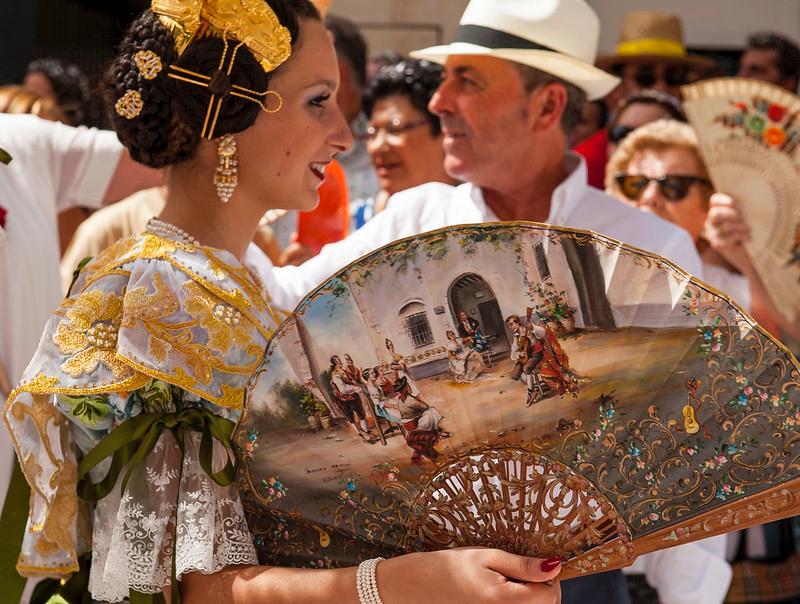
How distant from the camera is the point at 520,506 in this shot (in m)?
2.01

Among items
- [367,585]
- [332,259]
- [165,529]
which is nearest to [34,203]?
[332,259]

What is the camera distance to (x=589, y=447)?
2.00m

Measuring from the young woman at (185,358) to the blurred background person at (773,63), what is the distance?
13.8 ft

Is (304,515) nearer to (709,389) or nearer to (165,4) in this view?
(709,389)

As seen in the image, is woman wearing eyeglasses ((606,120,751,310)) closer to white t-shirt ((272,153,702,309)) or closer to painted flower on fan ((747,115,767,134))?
painted flower on fan ((747,115,767,134))

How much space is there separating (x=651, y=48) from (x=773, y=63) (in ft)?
1.95

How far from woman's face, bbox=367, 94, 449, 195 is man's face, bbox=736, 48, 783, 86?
2089 millimetres

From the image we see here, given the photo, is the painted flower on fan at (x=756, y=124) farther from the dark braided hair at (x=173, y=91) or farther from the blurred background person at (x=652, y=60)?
the dark braided hair at (x=173, y=91)

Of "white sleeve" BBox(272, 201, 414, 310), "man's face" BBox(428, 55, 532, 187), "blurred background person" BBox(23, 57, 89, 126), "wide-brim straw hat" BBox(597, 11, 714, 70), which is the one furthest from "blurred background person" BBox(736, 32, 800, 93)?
"white sleeve" BBox(272, 201, 414, 310)

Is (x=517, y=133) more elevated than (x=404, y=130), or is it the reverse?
(x=404, y=130)

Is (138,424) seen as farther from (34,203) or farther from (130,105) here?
(34,203)

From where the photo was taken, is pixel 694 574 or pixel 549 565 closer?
pixel 549 565

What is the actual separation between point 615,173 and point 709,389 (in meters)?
2.48

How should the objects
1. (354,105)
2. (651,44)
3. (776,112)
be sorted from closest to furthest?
(776,112), (354,105), (651,44)
